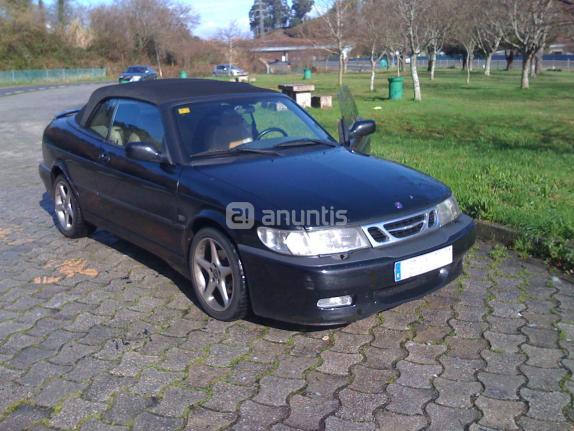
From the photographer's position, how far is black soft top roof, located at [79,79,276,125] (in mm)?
4922

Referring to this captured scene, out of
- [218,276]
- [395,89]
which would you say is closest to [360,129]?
[218,276]

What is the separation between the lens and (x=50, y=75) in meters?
55.5

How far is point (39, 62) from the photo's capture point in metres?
58.5

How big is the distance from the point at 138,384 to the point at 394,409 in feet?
4.53

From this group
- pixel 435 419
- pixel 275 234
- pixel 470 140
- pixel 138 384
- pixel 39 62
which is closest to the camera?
pixel 435 419

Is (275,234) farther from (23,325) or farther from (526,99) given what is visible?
(526,99)

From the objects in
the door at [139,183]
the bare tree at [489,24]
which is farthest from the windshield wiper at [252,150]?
the bare tree at [489,24]

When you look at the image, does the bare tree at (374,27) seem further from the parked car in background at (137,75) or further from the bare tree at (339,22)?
the parked car in background at (137,75)

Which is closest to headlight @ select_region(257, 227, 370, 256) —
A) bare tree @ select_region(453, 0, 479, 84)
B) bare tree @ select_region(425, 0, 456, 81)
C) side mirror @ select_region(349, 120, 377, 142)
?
side mirror @ select_region(349, 120, 377, 142)

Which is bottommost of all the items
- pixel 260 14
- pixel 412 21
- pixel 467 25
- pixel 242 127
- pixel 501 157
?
pixel 501 157

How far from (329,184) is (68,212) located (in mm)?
3220

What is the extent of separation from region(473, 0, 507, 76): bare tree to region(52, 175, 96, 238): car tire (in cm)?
2963

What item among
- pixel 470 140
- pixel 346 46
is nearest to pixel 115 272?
pixel 470 140

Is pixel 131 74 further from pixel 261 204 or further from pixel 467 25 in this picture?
pixel 261 204
